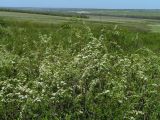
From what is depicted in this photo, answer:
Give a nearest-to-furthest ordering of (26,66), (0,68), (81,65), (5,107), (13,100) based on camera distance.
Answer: (13,100), (5,107), (81,65), (0,68), (26,66)

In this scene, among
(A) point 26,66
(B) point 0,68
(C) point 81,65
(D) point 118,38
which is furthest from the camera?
(D) point 118,38

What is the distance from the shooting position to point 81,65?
971 cm

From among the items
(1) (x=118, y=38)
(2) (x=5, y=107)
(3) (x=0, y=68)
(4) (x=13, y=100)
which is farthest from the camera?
(1) (x=118, y=38)

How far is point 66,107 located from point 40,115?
2.09 feet

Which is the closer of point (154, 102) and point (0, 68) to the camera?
point (154, 102)

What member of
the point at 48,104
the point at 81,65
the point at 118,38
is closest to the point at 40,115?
the point at 48,104

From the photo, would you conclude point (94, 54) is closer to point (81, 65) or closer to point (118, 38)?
point (81, 65)

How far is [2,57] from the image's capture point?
35.2ft

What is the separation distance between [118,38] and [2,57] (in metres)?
12.6

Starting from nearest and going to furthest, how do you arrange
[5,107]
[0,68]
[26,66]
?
[5,107] < [0,68] < [26,66]

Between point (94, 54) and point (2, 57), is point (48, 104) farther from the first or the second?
point (2, 57)

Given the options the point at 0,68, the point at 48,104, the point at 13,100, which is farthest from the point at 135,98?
the point at 0,68

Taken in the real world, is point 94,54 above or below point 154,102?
above

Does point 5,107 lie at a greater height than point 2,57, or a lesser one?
lesser
